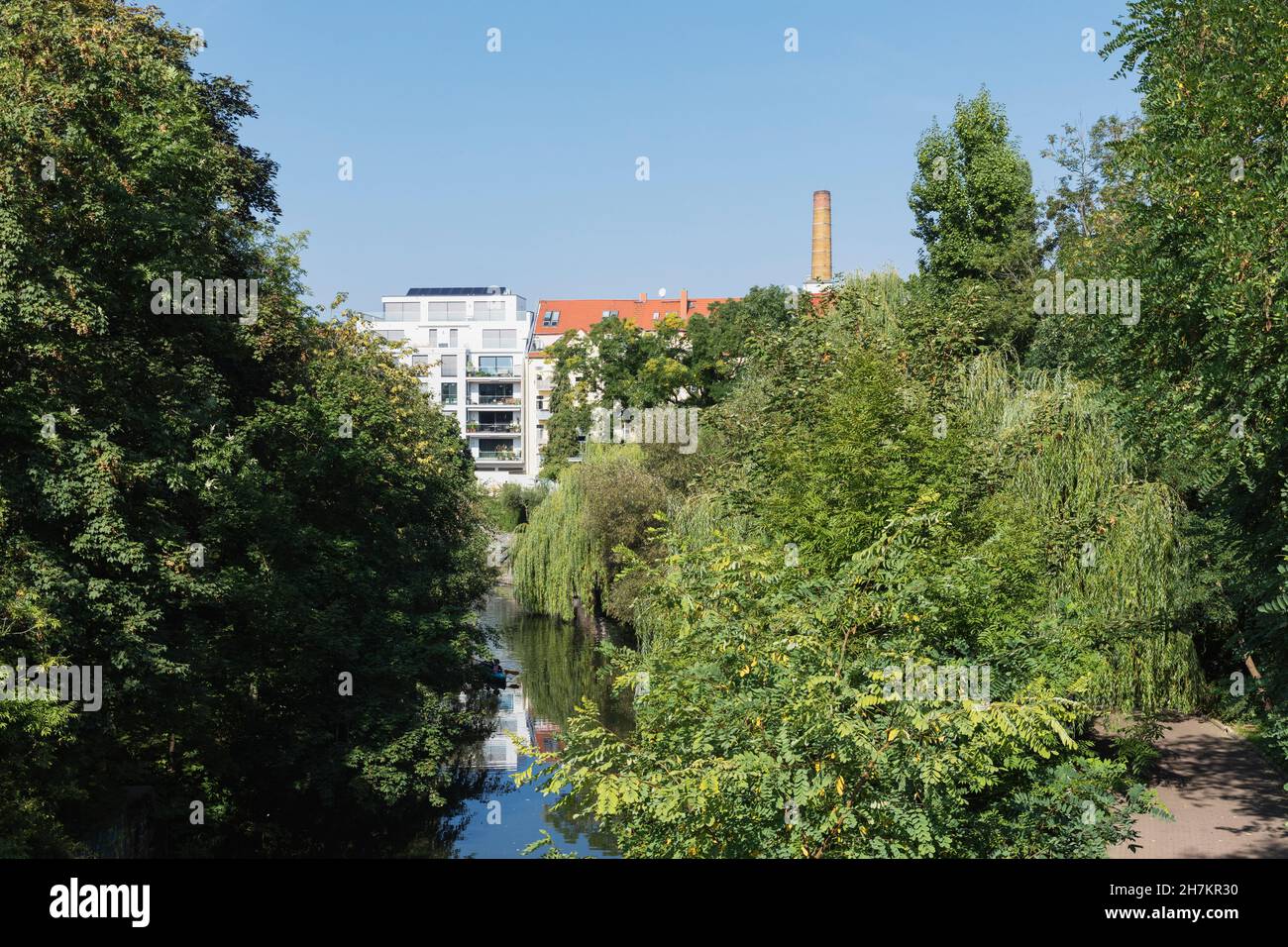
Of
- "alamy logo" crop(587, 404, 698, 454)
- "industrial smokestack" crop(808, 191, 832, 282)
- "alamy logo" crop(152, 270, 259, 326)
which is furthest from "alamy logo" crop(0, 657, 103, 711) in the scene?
"industrial smokestack" crop(808, 191, 832, 282)

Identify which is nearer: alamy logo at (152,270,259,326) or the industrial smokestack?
alamy logo at (152,270,259,326)

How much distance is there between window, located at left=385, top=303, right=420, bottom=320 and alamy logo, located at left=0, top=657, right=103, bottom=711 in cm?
9199

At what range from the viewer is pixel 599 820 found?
8.32 m

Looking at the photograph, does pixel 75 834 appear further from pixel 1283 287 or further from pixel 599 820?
pixel 1283 287

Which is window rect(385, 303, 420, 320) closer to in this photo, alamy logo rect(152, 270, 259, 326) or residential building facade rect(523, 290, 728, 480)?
residential building facade rect(523, 290, 728, 480)

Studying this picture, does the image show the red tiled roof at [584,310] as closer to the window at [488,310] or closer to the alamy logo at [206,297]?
the window at [488,310]

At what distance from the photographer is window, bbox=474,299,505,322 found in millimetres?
104812

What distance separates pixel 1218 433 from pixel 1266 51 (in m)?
3.65

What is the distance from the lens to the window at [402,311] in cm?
10438

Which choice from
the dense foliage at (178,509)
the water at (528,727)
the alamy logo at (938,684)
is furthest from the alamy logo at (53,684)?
the alamy logo at (938,684)

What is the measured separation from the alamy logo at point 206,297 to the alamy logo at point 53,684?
5409mm

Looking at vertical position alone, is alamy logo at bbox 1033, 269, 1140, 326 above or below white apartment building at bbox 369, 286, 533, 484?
below
